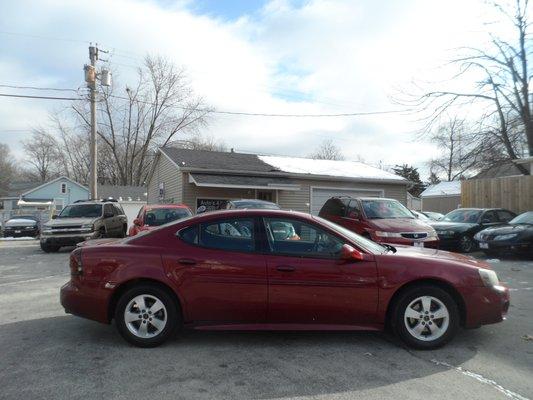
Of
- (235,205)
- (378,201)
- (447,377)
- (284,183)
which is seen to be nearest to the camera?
(447,377)

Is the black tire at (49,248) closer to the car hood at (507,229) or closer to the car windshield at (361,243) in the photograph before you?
the car windshield at (361,243)

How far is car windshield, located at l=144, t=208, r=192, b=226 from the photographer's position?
534 inches

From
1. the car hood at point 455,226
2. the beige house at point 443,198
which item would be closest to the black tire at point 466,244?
the car hood at point 455,226

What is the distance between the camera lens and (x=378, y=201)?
43.7 ft

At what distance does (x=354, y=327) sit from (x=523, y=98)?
26.4 m

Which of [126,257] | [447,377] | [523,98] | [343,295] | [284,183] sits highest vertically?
[523,98]

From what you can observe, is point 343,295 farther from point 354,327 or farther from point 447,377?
point 447,377

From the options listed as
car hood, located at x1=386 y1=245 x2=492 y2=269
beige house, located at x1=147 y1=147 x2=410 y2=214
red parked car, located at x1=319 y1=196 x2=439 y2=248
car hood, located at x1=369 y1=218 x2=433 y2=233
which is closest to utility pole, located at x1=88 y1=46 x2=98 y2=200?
beige house, located at x1=147 y1=147 x2=410 y2=214

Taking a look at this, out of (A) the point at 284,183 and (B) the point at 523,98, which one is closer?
(A) the point at 284,183

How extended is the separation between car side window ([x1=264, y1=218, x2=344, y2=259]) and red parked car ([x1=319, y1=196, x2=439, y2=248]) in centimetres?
647

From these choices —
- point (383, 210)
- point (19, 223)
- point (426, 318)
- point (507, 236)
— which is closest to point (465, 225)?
point (507, 236)

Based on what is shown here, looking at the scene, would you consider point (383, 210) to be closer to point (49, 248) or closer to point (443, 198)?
point (49, 248)

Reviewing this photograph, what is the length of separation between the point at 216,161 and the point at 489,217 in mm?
12716

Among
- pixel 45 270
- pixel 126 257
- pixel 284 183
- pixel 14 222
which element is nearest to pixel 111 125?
pixel 14 222
